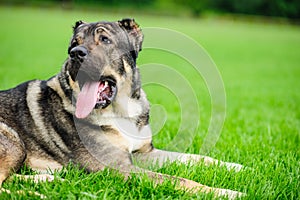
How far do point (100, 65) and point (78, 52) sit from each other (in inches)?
11.1

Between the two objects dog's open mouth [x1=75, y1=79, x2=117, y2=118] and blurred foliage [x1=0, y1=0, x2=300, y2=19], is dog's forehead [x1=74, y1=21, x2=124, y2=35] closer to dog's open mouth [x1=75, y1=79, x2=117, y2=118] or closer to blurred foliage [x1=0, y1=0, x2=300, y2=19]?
dog's open mouth [x1=75, y1=79, x2=117, y2=118]

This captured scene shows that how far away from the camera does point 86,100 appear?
4.19 metres

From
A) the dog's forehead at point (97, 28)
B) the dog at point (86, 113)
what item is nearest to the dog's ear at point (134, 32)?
the dog at point (86, 113)

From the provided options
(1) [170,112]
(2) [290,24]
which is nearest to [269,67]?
(1) [170,112]

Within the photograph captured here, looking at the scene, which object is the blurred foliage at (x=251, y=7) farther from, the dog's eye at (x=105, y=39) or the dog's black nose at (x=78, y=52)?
the dog's black nose at (x=78, y=52)

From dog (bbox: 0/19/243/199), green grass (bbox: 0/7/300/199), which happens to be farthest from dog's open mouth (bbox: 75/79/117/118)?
green grass (bbox: 0/7/300/199)

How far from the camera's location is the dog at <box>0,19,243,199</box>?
13.2 ft

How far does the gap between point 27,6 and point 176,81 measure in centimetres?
4899

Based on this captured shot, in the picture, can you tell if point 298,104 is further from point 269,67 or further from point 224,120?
point 269,67

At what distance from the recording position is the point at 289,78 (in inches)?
542

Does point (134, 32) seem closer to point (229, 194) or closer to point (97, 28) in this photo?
point (97, 28)

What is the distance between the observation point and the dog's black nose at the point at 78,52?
4.01 metres

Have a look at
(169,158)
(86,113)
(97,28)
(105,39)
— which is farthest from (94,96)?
(169,158)

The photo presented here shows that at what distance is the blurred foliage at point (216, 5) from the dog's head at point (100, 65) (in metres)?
34.5
